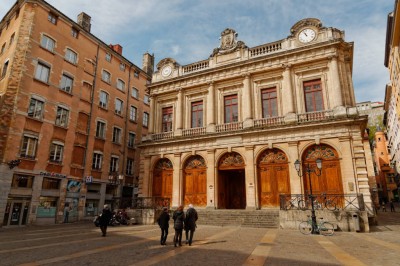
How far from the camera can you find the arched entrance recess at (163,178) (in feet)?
72.9

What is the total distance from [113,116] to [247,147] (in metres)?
14.7

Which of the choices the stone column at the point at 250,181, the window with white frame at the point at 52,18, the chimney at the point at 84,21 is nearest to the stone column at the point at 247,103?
the stone column at the point at 250,181

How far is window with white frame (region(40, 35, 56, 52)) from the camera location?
838 inches

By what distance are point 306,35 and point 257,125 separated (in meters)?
7.62

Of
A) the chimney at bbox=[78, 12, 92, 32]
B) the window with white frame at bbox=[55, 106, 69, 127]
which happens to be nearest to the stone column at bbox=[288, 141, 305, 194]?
the window with white frame at bbox=[55, 106, 69, 127]

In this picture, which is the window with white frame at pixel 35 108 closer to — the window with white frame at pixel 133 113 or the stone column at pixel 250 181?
the window with white frame at pixel 133 113

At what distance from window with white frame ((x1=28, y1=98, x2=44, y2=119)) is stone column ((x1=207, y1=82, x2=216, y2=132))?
12747 millimetres

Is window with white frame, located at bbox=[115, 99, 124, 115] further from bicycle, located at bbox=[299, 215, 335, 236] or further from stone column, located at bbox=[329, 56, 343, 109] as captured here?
bicycle, located at bbox=[299, 215, 335, 236]

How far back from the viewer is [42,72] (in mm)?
20953

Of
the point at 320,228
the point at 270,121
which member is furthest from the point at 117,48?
the point at 320,228

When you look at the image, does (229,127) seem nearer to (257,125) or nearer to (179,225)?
(257,125)

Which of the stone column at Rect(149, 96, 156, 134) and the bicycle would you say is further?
the stone column at Rect(149, 96, 156, 134)

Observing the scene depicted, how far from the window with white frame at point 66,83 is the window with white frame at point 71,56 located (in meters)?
1.56

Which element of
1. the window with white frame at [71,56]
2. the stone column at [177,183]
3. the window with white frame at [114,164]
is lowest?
the stone column at [177,183]
